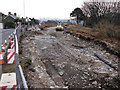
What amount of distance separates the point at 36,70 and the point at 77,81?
210 cm

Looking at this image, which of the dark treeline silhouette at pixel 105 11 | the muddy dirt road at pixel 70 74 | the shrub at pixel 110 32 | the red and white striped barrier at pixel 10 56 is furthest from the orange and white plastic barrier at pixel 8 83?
the dark treeline silhouette at pixel 105 11

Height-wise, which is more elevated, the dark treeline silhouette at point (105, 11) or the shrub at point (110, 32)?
the dark treeline silhouette at point (105, 11)

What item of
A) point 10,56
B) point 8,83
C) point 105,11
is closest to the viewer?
point 8,83

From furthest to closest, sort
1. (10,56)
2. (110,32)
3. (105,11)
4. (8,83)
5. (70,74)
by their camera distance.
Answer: (105,11) → (110,32) → (10,56) → (70,74) → (8,83)

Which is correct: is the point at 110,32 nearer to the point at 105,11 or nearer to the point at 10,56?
the point at 10,56

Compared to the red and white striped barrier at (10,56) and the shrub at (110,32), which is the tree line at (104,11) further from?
the red and white striped barrier at (10,56)

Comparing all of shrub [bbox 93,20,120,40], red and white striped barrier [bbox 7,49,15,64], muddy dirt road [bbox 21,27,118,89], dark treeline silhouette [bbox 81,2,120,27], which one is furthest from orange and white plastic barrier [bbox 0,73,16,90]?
dark treeline silhouette [bbox 81,2,120,27]

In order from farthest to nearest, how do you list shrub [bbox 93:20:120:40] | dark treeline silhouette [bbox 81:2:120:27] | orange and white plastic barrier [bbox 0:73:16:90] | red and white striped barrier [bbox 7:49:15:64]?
dark treeline silhouette [bbox 81:2:120:27] < shrub [bbox 93:20:120:40] < red and white striped barrier [bbox 7:49:15:64] < orange and white plastic barrier [bbox 0:73:16:90]

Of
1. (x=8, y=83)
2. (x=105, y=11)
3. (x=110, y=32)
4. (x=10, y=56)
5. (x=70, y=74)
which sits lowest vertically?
(x=70, y=74)

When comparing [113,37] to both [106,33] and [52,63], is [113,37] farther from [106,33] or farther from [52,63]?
[52,63]

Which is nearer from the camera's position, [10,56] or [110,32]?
[10,56]

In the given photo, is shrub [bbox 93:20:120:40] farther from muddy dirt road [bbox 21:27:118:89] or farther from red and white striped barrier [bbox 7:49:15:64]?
red and white striped barrier [bbox 7:49:15:64]

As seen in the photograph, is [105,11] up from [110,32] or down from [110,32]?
up

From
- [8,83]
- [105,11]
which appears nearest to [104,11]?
[105,11]
